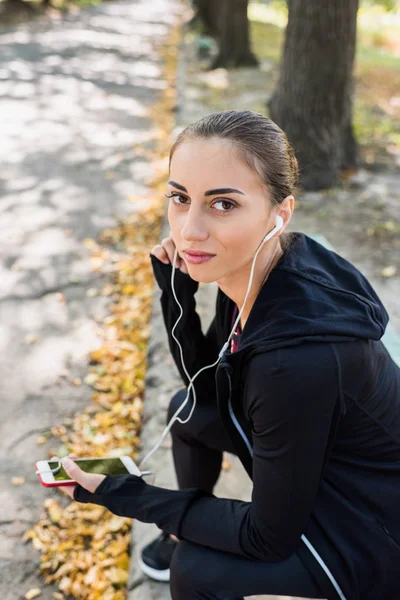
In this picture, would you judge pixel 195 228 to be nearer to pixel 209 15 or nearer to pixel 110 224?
pixel 110 224

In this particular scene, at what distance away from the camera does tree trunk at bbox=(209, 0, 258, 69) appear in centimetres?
1132

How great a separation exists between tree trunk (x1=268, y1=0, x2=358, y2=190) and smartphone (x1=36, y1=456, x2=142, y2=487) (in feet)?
12.7

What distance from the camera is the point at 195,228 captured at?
1.66m

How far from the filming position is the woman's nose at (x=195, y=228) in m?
1.66

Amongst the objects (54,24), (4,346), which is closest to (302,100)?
(4,346)

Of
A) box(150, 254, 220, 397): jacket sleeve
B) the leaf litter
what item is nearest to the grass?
the leaf litter

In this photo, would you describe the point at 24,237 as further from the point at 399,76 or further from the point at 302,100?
the point at 399,76

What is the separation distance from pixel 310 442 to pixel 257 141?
813 mm

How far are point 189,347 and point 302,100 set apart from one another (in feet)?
13.4

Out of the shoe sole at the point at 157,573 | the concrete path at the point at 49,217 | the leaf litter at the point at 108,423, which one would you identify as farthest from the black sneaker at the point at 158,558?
the concrete path at the point at 49,217

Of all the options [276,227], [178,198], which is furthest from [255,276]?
[178,198]

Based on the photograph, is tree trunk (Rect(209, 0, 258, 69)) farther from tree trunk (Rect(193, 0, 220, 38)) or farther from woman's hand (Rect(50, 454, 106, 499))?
woman's hand (Rect(50, 454, 106, 499))

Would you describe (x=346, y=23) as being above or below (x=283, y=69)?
above

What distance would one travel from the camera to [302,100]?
571cm
